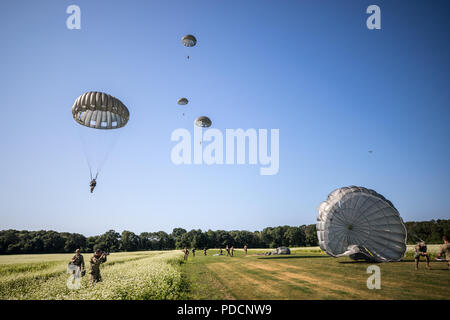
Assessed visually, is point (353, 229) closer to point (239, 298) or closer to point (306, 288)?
point (306, 288)

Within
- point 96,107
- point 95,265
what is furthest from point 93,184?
point 95,265

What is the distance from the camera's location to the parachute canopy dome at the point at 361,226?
73.7 ft

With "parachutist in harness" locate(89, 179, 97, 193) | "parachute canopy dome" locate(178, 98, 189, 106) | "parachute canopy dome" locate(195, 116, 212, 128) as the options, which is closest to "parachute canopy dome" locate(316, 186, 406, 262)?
"parachute canopy dome" locate(195, 116, 212, 128)

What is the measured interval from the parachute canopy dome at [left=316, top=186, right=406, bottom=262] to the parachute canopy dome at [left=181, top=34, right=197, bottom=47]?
24.1 metres

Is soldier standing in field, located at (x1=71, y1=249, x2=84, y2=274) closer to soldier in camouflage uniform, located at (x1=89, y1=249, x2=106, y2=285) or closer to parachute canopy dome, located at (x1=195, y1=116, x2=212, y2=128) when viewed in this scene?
soldier in camouflage uniform, located at (x1=89, y1=249, x2=106, y2=285)

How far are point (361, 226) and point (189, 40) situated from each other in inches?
1114

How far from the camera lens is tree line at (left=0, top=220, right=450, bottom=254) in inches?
2721

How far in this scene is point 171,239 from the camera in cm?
13312

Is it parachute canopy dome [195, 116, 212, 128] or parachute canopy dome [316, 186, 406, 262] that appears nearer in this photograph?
parachute canopy dome [316, 186, 406, 262]

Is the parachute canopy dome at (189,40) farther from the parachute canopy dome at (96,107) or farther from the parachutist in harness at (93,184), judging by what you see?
the parachutist in harness at (93,184)

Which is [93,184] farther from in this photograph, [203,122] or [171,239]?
[171,239]
